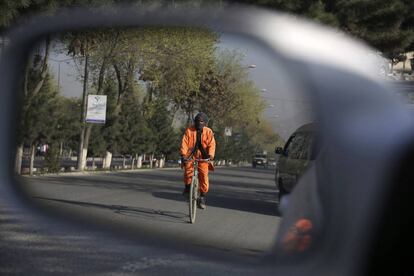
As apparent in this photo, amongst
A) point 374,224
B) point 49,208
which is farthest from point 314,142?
point 49,208

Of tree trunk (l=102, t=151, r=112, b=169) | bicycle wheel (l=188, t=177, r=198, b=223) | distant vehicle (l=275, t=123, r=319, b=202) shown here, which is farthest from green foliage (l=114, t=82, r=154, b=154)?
distant vehicle (l=275, t=123, r=319, b=202)

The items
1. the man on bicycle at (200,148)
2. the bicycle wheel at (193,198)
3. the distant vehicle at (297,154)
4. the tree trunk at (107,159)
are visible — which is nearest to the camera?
the distant vehicle at (297,154)

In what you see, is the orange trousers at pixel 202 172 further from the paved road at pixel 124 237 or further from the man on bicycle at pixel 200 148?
the paved road at pixel 124 237

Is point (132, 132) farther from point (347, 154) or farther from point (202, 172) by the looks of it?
point (347, 154)

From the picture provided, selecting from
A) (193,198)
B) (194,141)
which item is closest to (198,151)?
(194,141)

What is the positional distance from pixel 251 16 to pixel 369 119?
0.62m

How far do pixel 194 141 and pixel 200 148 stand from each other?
0.70ft

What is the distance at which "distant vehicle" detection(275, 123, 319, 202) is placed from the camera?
99.6 inches

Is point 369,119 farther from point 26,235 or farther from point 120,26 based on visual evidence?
point 26,235

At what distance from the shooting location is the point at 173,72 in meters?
7.53

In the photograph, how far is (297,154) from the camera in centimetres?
270

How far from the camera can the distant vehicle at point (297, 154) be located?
2529 mm

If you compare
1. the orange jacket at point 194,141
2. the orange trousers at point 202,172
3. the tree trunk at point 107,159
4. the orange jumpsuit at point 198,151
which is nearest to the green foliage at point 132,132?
the tree trunk at point 107,159

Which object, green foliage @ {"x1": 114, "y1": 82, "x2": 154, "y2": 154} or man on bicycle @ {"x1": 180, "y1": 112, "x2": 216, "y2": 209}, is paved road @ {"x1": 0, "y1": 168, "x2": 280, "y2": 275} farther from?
green foliage @ {"x1": 114, "y1": 82, "x2": 154, "y2": 154}
